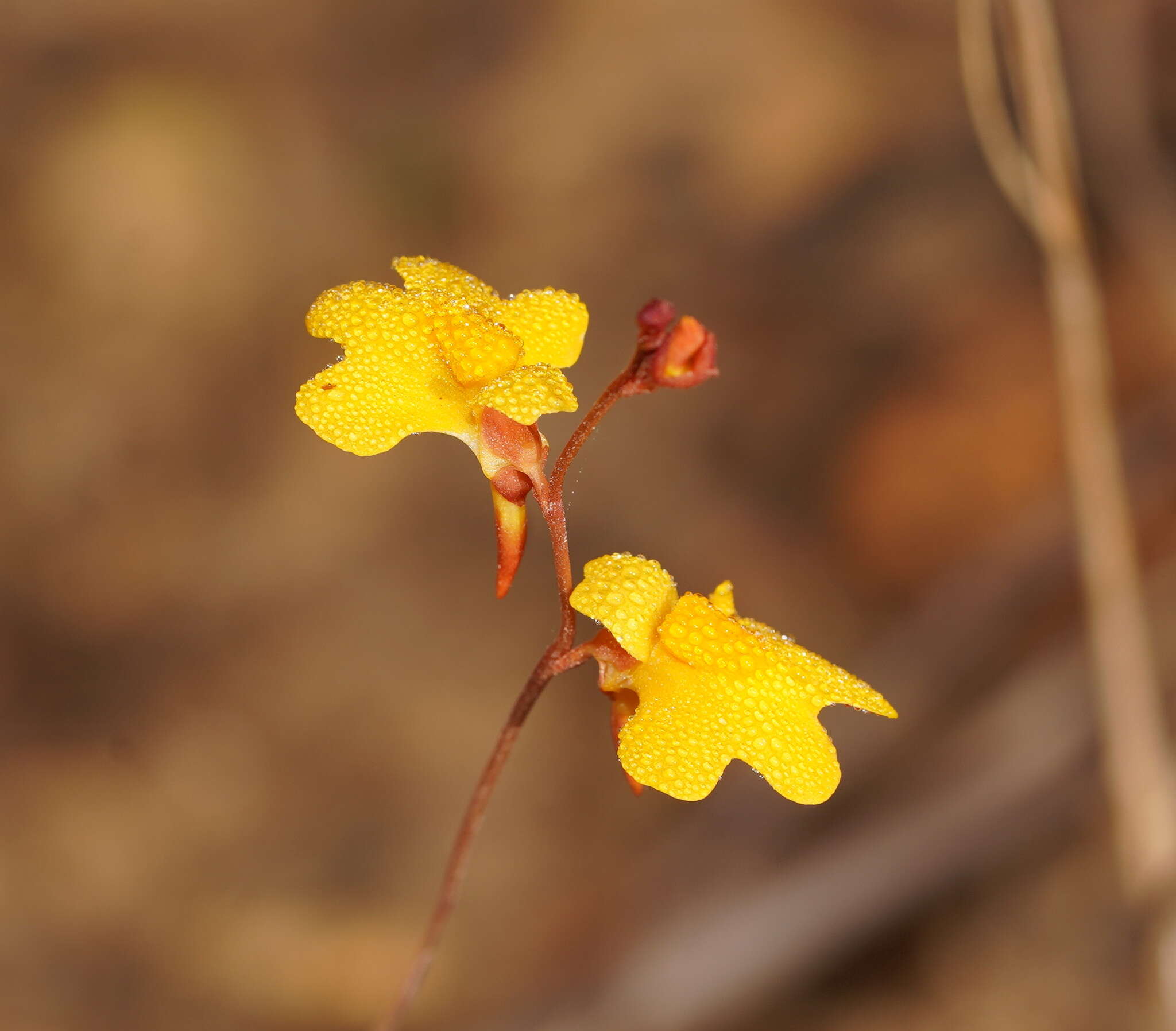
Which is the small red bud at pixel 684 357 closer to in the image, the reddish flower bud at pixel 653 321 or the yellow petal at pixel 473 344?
the reddish flower bud at pixel 653 321

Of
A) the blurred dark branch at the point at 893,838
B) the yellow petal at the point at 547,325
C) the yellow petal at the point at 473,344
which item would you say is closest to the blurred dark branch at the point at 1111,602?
the blurred dark branch at the point at 893,838

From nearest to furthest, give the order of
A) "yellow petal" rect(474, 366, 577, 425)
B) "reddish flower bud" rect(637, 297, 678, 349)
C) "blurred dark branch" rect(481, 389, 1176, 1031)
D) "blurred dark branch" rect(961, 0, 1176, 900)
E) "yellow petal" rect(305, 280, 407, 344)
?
1. "reddish flower bud" rect(637, 297, 678, 349)
2. "yellow petal" rect(474, 366, 577, 425)
3. "yellow petal" rect(305, 280, 407, 344)
4. "blurred dark branch" rect(961, 0, 1176, 900)
5. "blurred dark branch" rect(481, 389, 1176, 1031)

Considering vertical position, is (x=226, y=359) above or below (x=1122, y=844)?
above

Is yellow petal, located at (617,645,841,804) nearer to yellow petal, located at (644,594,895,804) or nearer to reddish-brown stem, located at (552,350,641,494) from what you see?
yellow petal, located at (644,594,895,804)

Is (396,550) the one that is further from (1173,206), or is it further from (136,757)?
(1173,206)

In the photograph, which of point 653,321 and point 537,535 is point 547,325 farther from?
point 537,535

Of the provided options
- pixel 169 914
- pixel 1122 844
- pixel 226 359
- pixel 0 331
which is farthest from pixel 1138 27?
pixel 169 914

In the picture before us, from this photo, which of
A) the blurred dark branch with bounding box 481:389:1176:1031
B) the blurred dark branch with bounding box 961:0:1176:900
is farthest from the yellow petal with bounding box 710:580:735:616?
the blurred dark branch with bounding box 481:389:1176:1031
